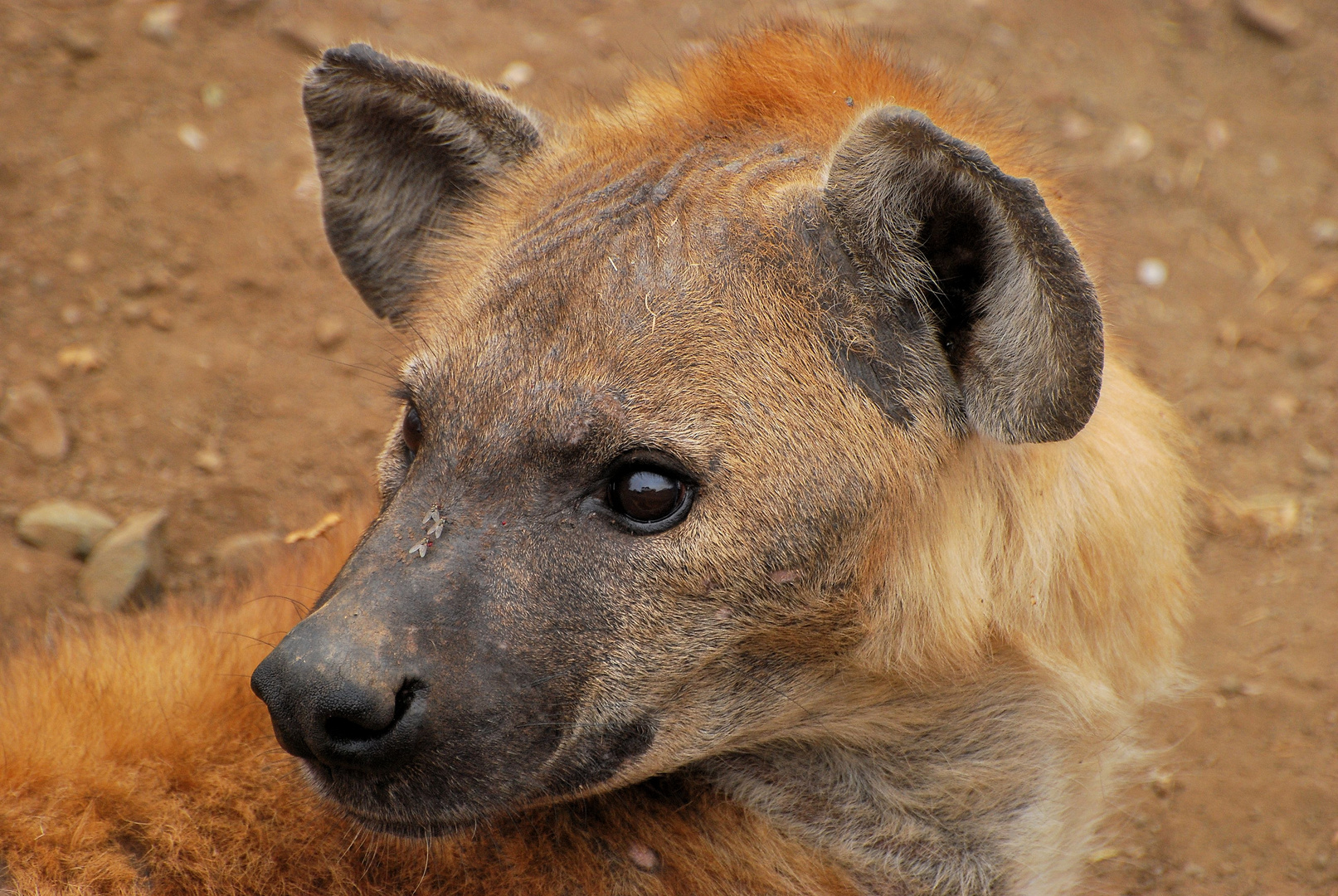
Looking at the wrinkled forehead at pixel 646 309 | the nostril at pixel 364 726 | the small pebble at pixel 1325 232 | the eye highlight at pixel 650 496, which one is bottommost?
the small pebble at pixel 1325 232

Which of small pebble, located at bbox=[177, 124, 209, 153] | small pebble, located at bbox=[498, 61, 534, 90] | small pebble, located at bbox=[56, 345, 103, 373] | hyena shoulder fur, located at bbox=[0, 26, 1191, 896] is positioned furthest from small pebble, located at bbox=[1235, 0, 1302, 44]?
small pebble, located at bbox=[56, 345, 103, 373]

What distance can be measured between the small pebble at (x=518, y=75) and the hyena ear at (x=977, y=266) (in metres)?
2.98

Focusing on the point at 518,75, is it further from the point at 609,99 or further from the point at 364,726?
the point at 364,726

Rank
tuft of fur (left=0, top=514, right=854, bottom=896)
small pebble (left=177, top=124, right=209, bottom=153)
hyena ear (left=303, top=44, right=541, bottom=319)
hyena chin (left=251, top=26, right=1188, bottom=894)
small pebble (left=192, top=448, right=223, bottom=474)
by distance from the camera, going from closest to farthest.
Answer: hyena chin (left=251, top=26, right=1188, bottom=894) < tuft of fur (left=0, top=514, right=854, bottom=896) < hyena ear (left=303, top=44, right=541, bottom=319) < small pebble (left=192, top=448, right=223, bottom=474) < small pebble (left=177, top=124, right=209, bottom=153)

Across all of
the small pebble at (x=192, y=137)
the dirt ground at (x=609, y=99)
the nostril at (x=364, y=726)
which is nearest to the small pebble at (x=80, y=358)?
the dirt ground at (x=609, y=99)

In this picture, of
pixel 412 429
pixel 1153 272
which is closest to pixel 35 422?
pixel 412 429

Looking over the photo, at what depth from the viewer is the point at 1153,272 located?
4.55 meters

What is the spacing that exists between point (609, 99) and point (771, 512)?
1754 millimetres

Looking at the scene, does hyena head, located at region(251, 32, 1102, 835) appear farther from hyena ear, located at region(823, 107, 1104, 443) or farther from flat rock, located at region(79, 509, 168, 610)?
flat rock, located at region(79, 509, 168, 610)

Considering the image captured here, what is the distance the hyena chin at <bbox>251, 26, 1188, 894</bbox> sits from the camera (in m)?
1.94

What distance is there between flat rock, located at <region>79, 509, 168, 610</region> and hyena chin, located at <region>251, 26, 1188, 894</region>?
1.48 m

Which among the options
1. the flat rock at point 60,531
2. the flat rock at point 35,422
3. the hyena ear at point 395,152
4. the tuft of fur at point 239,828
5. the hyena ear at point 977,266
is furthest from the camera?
the flat rock at point 35,422

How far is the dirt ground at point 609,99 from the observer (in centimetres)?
340

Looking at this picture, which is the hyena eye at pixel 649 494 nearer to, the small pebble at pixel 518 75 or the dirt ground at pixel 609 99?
the dirt ground at pixel 609 99
